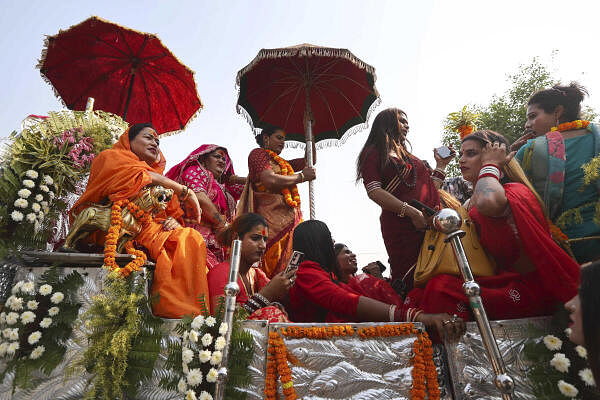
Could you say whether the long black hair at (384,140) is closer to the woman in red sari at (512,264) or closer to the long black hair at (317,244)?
the long black hair at (317,244)

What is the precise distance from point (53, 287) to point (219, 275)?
116cm

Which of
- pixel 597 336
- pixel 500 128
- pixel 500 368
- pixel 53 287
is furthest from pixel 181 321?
pixel 500 128

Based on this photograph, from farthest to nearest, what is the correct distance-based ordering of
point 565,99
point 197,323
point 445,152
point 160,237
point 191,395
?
point 445,152, point 565,99, point 160,237, point 197,323, point 191,395

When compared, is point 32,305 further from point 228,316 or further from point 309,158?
point 309,158

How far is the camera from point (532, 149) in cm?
321

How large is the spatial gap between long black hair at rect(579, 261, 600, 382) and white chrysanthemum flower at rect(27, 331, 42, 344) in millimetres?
3077

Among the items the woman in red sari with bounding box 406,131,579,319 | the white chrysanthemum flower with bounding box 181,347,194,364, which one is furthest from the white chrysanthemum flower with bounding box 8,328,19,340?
the woman in red sari with bounding box 406,131,579,319

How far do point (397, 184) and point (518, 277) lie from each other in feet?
4.44

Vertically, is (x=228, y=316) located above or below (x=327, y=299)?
below

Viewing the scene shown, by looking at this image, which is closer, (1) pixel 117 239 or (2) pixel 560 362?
(2) pixel 560 362

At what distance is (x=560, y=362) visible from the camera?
2383 millimetres

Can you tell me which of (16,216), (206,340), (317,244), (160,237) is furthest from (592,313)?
(16,216)

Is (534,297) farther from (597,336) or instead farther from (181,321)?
(181,321)

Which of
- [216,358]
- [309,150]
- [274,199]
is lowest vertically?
[216,358]
